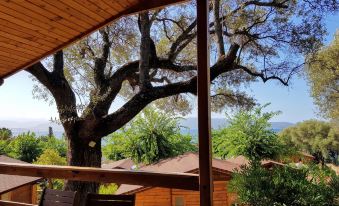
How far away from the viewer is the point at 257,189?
4305 mm

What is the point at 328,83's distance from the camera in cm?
1248

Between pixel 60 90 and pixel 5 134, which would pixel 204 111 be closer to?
pixel 60 90

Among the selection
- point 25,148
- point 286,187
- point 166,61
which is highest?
point 166,61

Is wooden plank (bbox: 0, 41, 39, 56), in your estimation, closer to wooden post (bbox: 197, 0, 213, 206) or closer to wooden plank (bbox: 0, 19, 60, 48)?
wooden plank (bbox: 0, 19, 60, 48)

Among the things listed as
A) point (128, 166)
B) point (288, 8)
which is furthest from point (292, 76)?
point (128, 166)

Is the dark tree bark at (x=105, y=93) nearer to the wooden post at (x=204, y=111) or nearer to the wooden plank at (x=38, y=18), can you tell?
the wooden plank at (x=38, y=18)

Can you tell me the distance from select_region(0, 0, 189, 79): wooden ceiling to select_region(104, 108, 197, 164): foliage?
19.3ft

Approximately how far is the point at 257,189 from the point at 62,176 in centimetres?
245

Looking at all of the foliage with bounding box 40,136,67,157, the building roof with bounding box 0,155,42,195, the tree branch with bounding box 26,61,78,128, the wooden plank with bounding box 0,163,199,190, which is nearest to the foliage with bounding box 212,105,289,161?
the tree branch with bounding box 26,61,78,128

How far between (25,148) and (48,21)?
14317 millimetres

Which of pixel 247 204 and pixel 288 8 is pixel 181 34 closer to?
pixel 288 8

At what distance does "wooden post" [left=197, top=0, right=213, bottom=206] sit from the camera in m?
2.63

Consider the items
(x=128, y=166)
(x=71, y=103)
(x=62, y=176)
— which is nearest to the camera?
(x=62, y=176)

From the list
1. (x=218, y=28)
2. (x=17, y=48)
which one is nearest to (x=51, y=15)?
(x=17, y=48)
